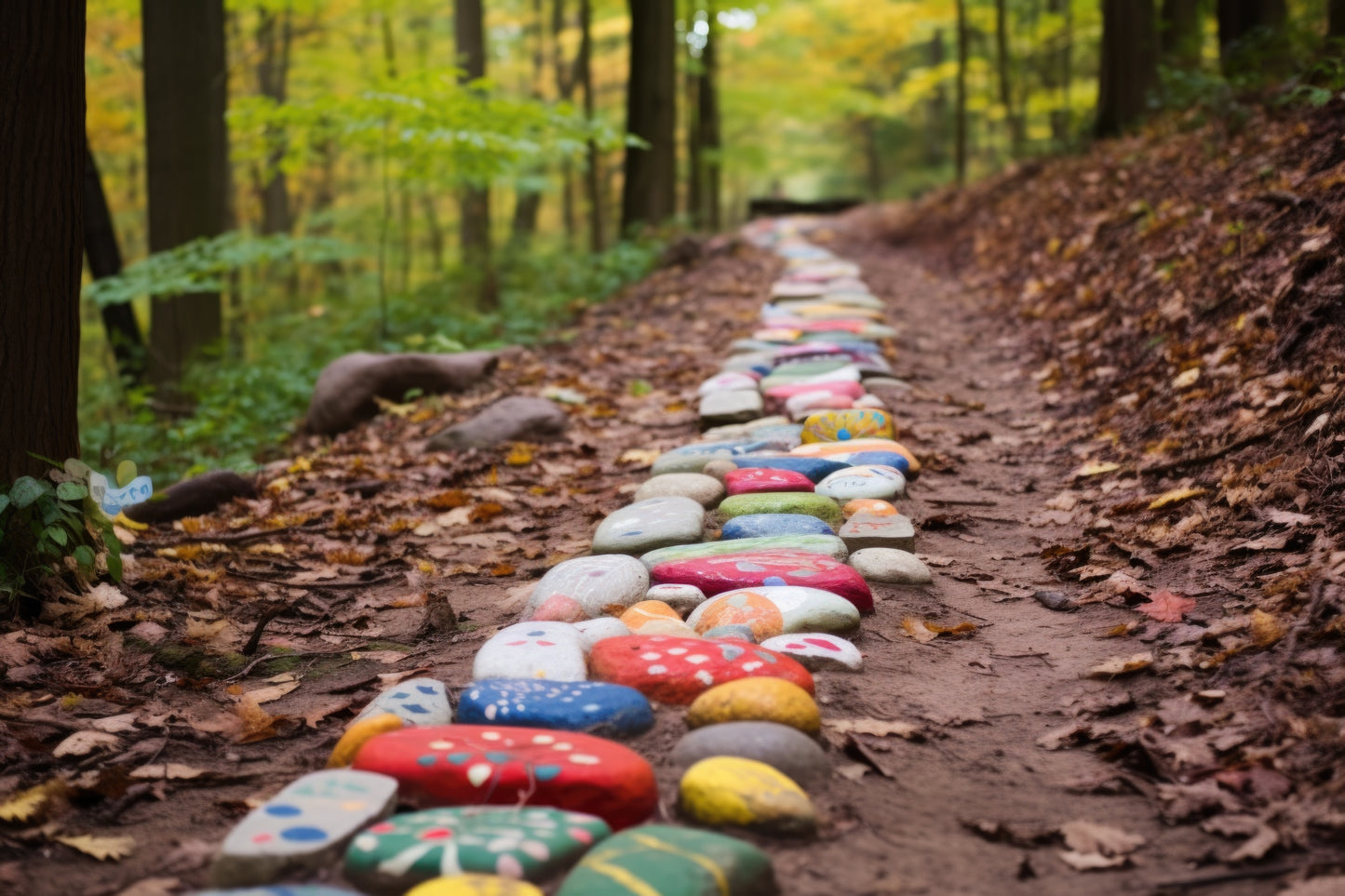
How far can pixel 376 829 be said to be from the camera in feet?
5.33

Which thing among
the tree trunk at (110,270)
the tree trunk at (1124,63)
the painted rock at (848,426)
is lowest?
the painted rock at (848,426)

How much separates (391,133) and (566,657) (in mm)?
5599

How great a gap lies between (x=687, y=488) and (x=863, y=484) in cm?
65

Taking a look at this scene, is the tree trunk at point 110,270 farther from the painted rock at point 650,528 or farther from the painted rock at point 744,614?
the painted rock at point 744,614

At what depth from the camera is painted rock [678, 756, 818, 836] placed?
67.8 inches

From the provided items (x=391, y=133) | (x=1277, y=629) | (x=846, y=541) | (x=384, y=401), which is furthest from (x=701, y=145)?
(x=1277, y=629)

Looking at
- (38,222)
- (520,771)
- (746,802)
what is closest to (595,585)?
(520,771)

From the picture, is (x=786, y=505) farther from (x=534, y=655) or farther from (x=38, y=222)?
(x=38, y=222)

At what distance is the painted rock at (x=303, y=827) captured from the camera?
156 cm

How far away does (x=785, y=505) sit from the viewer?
135 inches

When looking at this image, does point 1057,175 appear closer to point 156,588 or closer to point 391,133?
point 391,133

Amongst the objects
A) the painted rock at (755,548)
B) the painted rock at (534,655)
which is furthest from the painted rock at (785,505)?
the painted rock at (534,655)

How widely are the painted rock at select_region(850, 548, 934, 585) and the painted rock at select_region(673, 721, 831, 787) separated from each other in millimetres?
1134

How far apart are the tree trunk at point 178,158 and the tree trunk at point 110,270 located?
0.20 metres
